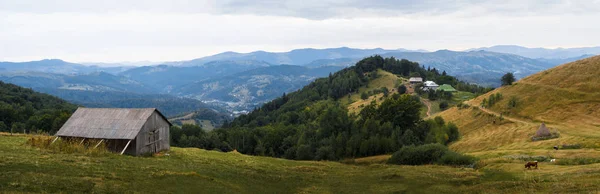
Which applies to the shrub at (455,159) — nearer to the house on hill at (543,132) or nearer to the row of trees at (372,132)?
the house on hill at (543,132)

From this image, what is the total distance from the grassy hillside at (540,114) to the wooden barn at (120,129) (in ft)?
152

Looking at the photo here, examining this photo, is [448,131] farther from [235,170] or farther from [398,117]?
[235,170]

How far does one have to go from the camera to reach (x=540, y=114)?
77.7 metres

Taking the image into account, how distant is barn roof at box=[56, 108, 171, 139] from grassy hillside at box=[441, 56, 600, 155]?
47921 mm

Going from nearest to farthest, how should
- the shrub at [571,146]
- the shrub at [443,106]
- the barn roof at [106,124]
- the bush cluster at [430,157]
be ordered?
1. the barn roof at [106,124]
2. the bush cluster at [430,157]
3. the shrub at [571,146]
4. the shrub at [443,106]

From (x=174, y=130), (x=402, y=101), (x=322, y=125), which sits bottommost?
(x=174, y=130)

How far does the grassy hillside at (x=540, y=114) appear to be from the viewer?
60938 mm

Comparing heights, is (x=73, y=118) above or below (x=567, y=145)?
above

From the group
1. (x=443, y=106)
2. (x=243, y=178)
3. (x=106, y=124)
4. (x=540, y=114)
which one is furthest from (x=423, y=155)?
(x=443, y=106)

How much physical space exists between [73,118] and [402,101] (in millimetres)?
63240

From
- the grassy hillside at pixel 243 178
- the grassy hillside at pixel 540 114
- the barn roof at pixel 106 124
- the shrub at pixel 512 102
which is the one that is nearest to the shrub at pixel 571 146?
the grassy hillside at pixel 540 114

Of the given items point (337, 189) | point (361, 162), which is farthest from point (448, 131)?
point (337, 189)

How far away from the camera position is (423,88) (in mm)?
170625

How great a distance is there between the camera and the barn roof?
1860 inches
